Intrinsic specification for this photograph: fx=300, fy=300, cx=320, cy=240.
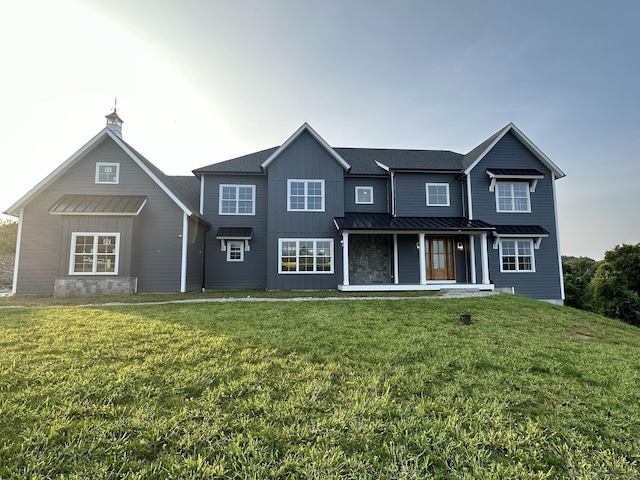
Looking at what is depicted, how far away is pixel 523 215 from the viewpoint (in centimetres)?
1603

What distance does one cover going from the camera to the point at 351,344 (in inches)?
204

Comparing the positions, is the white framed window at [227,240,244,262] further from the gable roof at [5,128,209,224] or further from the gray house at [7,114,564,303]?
the gable roof at [5,128,209,224]

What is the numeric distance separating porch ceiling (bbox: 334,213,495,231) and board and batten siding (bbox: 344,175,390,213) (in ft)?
2.09

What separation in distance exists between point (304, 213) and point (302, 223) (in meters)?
0.53

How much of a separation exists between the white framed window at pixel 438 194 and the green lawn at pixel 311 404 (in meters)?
11.3

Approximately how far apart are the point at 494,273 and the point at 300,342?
1391cm

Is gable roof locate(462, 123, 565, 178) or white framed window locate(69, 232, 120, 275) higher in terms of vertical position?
gable roof locate(462, 123, 565, 178)

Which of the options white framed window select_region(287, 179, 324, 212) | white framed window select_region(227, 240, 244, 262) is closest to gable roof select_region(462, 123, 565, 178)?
white framed window select_region(287, 179, 324, 212)

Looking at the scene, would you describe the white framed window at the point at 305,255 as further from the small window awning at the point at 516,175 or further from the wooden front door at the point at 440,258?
the small window awning at the point at 516,175

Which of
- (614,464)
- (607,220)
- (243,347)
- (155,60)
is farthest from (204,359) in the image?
(607,220)

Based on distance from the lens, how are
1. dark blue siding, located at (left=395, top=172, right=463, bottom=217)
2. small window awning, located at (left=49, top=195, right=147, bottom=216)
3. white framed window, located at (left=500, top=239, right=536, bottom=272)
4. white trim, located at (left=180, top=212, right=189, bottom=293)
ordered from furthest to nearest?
1. dark blue siding, located at (left=395, top=172, right=463, bottom=217)
2. white framed window, located at (left=500, top=239, right=536, bottom=272)
3. white trim, located at (left=180, top=212, right=189, bottom=293)
4. small window awning, located at (left=49, top=195, right=147, bottom=216)

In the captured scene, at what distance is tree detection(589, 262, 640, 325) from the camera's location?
25.7m

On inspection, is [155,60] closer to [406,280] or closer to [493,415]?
[493,415]

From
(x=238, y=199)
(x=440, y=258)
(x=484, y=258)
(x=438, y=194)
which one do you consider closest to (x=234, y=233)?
(x=238, y=199)
